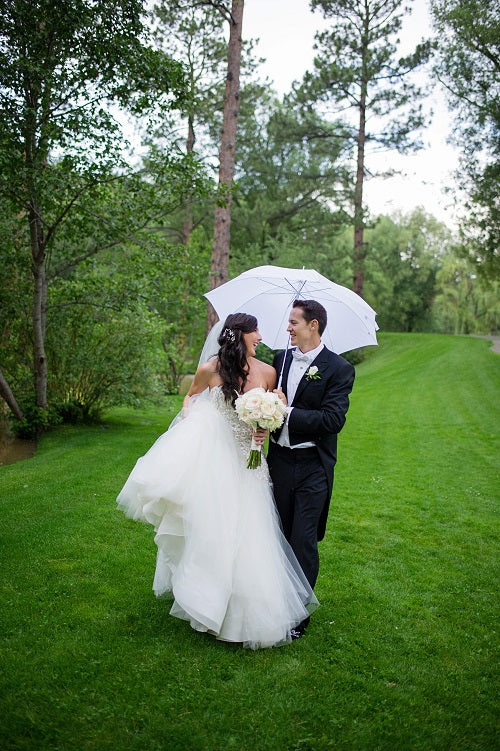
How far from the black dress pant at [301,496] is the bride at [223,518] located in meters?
0.11

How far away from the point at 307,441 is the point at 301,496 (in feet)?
1.31

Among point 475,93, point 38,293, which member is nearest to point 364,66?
point 475,93

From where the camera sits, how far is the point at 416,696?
3490 millimetres

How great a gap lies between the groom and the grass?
27.5 inches

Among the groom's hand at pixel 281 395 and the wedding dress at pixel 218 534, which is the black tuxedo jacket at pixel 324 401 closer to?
the groom's hand at pixel 281 395

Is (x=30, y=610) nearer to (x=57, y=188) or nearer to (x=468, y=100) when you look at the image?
(x=57, y=188)

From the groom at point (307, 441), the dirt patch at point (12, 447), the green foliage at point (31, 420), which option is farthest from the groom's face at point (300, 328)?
the green foliage at point (31, 420)

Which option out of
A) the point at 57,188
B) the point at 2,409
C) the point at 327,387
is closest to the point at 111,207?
the point at 57,188

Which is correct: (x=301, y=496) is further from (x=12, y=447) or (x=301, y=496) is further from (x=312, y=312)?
(x=12, y=447)

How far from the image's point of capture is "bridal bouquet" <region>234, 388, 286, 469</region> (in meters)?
3.76

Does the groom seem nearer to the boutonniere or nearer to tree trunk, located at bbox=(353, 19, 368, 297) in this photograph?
the boutonniere

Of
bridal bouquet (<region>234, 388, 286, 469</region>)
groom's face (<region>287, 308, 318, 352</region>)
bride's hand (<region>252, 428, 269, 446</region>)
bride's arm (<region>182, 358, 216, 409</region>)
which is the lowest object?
bride's hand (<region>252, 428, 269, 446</region>)

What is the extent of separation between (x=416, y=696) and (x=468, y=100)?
23057 mm

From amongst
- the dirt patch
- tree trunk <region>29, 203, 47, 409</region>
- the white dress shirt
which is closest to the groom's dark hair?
the white dress shirt
